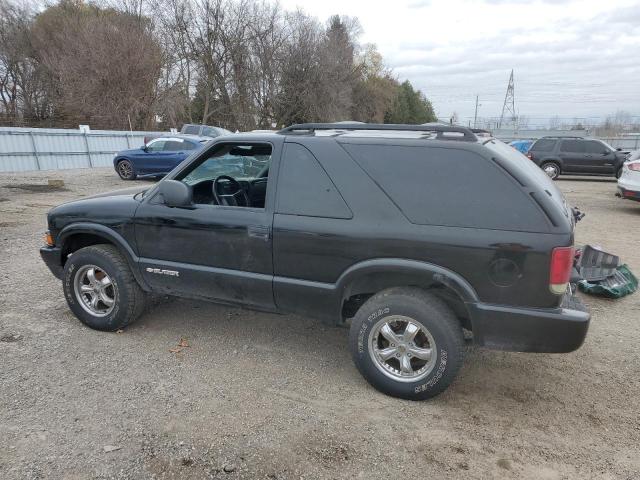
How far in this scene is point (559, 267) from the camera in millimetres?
2627

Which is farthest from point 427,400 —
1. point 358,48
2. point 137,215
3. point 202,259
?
point 358,48

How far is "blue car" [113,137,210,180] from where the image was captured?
1419 cm

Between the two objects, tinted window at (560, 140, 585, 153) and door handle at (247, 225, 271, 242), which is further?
tinted window at (560, 140, 585, 153)

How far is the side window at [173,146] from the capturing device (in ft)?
47.0

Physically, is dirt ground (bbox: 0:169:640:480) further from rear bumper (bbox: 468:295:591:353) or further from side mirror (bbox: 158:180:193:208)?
side mirror (bbox: 158:180:193:208)

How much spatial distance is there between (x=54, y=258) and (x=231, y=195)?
5.81 feet

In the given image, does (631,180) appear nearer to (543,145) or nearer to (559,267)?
(543,145)

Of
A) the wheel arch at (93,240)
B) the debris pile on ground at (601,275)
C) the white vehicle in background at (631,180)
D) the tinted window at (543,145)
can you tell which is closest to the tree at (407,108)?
the tinted window at (543,145)

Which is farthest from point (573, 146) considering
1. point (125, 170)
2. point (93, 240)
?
point (93, 240)

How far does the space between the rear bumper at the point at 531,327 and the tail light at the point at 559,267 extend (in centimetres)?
17

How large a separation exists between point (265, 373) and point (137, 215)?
1687 mm

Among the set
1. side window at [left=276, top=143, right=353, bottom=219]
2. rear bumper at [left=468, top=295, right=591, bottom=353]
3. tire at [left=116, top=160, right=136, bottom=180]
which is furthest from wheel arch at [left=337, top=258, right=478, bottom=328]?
tire at [left=116, top=160, right=136, bottom=180]

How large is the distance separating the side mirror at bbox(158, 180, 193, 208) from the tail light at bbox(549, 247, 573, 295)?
256 cm

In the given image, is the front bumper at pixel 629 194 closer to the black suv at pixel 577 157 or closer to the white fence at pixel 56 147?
the black suv at pixel 577 157
